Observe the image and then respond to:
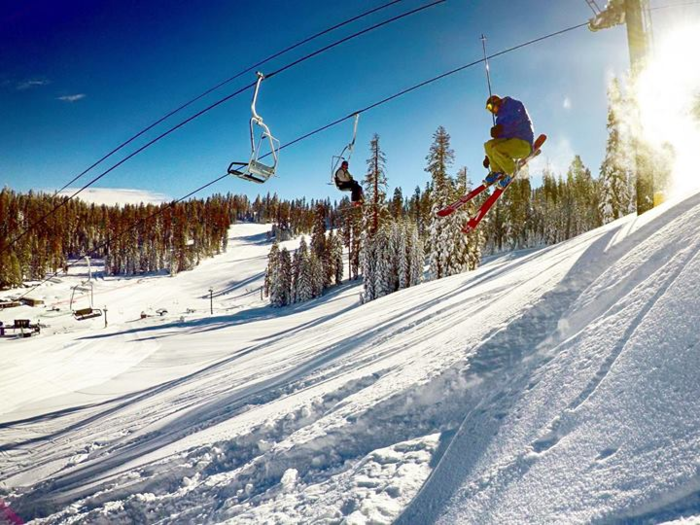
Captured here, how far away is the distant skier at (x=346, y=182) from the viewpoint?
9016 millimetres

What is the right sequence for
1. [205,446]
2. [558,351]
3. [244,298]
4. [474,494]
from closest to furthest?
[474,494]
[558,351]
[205,446]
[244,298]

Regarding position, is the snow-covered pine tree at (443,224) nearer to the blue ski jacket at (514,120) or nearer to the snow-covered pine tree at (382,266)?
the snow-covered pine tree at (382,266)

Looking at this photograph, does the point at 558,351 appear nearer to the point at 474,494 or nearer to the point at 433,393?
the point at 433,393

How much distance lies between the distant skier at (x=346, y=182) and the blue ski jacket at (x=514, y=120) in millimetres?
3683

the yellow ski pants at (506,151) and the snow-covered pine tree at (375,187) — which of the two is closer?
the yellow ski pants at (506,151)

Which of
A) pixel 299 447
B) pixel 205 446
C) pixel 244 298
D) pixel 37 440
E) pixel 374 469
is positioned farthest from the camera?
pixel 244 298

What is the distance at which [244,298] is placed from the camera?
70.6m

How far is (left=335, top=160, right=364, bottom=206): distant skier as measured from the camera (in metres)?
9.02

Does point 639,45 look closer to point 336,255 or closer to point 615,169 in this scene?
point 615,169

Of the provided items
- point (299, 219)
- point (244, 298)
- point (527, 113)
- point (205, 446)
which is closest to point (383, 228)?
point (527, 113)

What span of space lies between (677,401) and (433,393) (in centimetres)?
205

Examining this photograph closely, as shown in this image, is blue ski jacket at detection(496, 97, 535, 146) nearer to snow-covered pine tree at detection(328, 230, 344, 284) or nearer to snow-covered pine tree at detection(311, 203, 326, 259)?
snow-covered pine tree at detection(311, 203, 326, 259)

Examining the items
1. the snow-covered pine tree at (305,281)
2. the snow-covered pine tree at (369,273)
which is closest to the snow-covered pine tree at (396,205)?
the snow-covered pine tree at (305,281)

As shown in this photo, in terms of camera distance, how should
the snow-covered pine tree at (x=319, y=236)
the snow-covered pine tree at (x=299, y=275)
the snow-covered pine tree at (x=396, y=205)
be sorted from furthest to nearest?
the snow-covered pine tree at (x=396, y=205) < the snow-covered pine tree at (x=319, y=236) < the snow-covered pine tree at (x=299, y=275)
